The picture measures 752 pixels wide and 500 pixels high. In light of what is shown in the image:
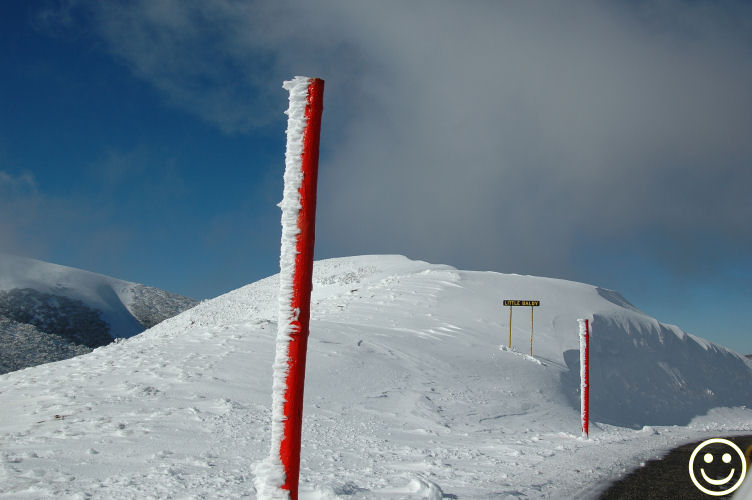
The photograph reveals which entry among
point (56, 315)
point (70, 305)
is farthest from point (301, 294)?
point (70, 305)

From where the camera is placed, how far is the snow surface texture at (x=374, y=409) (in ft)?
16.9

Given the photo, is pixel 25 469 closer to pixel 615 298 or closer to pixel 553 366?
pixel 553 366

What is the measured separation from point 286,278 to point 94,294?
6533cm

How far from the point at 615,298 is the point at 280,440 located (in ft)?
95.0

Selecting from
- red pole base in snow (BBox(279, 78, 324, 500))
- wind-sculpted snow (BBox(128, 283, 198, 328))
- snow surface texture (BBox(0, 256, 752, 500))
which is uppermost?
wind-sculpted snow (BBox(128, 283, 198, 328))

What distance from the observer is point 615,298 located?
2809cm

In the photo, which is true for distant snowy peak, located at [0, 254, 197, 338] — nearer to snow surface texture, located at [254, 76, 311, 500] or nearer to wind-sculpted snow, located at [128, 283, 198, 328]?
wind-sculpted snow, located at [128, 283, 198, 328]

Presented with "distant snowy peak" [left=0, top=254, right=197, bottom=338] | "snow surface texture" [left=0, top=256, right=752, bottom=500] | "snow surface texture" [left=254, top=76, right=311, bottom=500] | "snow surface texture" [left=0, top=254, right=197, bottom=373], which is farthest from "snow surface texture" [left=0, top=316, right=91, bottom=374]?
"snow surface texture" [left=254, top=76, right=311, bottom=500]

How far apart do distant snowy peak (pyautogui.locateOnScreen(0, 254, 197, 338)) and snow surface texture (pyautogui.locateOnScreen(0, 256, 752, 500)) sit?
4369 cm

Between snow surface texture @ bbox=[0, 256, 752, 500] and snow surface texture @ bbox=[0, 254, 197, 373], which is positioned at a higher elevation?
snow surface texture @ bbox=[0, 254, 197, 373]

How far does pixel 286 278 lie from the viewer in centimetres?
274

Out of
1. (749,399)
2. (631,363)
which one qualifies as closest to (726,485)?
(631,363)

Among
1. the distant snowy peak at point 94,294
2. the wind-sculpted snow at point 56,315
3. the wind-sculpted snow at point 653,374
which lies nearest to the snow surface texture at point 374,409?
the wind-sculpted snow at point 653,374

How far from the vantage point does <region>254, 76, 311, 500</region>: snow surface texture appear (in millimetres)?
2648
